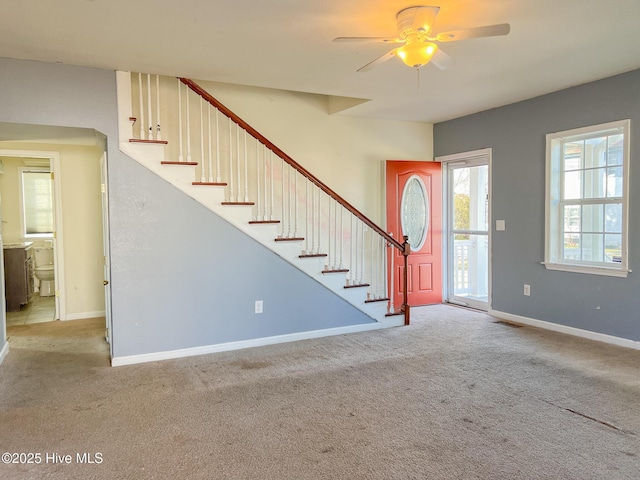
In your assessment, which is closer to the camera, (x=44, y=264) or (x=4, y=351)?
(x=4, y=351)

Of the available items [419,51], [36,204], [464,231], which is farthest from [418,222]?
[36,204]

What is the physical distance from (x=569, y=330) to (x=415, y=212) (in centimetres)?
233

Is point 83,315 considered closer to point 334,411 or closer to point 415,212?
point 334,411

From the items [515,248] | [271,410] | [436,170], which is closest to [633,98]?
[515,248]

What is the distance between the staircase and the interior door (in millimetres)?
300

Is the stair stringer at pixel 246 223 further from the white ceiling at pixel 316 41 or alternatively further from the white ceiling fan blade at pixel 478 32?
the white ceiling fan blade at pixel 478 32

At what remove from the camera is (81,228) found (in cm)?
535

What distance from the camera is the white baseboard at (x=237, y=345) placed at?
12.1ft

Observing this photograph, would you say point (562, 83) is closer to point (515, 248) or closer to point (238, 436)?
point (515, 248)

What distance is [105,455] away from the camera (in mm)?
2273

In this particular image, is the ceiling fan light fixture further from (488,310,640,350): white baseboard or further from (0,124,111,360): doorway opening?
(0,124,111,360): doorway opening

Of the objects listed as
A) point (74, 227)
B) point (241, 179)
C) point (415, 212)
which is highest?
point (241, 179)

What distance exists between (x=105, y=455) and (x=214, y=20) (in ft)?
8.60

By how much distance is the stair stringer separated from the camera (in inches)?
145
